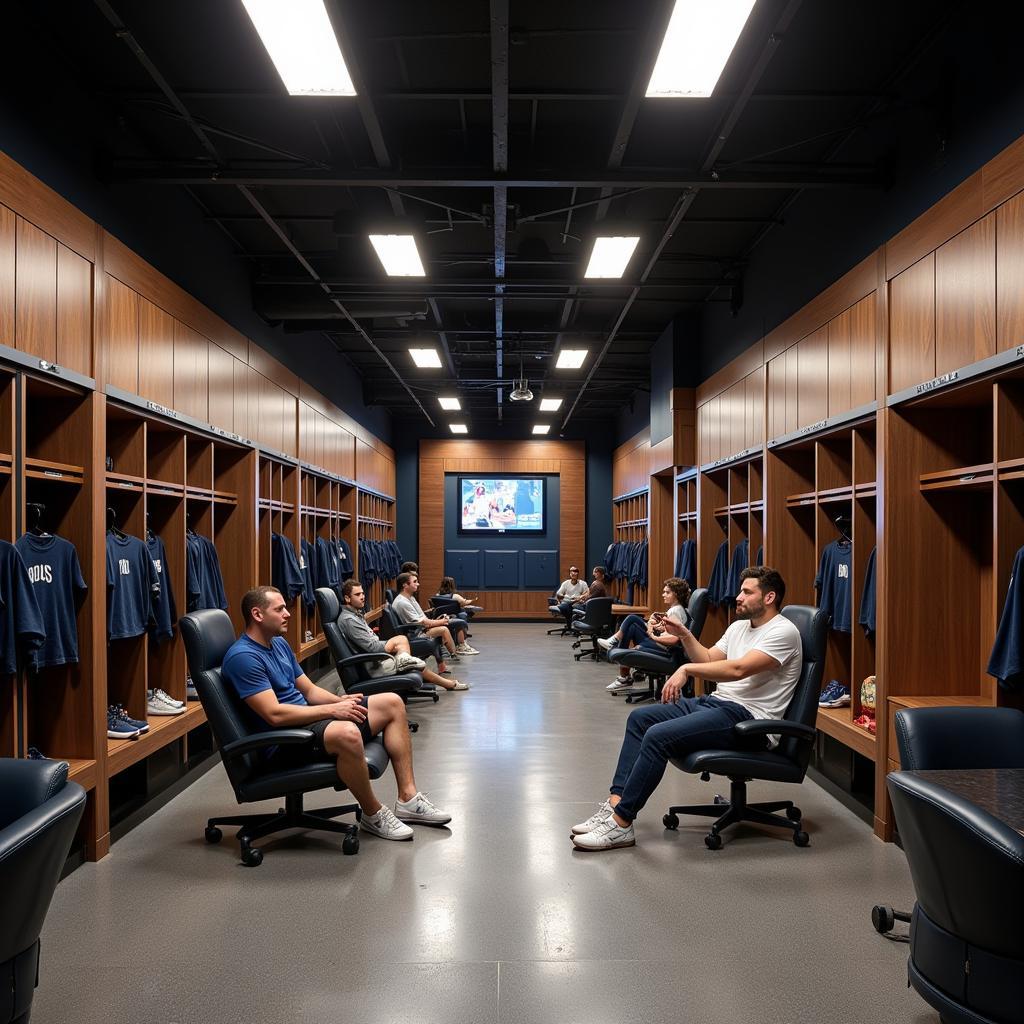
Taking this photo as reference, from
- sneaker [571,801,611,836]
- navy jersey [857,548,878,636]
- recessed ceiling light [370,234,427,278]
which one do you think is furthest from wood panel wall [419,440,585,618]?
sneaker [571,801,611,836]

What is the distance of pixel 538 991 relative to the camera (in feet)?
8.49

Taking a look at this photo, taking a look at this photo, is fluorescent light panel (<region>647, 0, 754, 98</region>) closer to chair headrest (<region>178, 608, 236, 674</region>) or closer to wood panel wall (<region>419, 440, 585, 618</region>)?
chair headrest (<region>178, 608, 236, 674</region>)

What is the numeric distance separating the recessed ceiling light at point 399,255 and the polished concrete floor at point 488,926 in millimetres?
3561

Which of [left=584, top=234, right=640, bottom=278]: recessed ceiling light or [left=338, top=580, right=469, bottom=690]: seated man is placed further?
[left=338, top=580, right=469, bottom=690]: seated man

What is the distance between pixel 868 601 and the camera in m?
4.52

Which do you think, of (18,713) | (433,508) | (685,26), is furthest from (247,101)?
(433,508)

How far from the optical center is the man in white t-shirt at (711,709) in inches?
151

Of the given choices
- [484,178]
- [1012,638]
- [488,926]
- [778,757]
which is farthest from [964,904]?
[484,178]

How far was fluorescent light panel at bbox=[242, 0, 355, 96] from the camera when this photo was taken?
3225mm

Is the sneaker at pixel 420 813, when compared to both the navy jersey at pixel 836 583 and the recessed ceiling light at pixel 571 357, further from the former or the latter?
the recessed ceiling light at pixel 571 357

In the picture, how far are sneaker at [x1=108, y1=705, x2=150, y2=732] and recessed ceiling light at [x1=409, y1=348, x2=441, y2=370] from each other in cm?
575

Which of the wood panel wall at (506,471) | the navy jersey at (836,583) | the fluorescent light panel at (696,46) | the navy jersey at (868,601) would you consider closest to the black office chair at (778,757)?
the navy jersey at (868,601)

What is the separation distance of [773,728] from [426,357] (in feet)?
22.8

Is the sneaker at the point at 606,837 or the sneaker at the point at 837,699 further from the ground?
the sneaker at the point at 837,699
